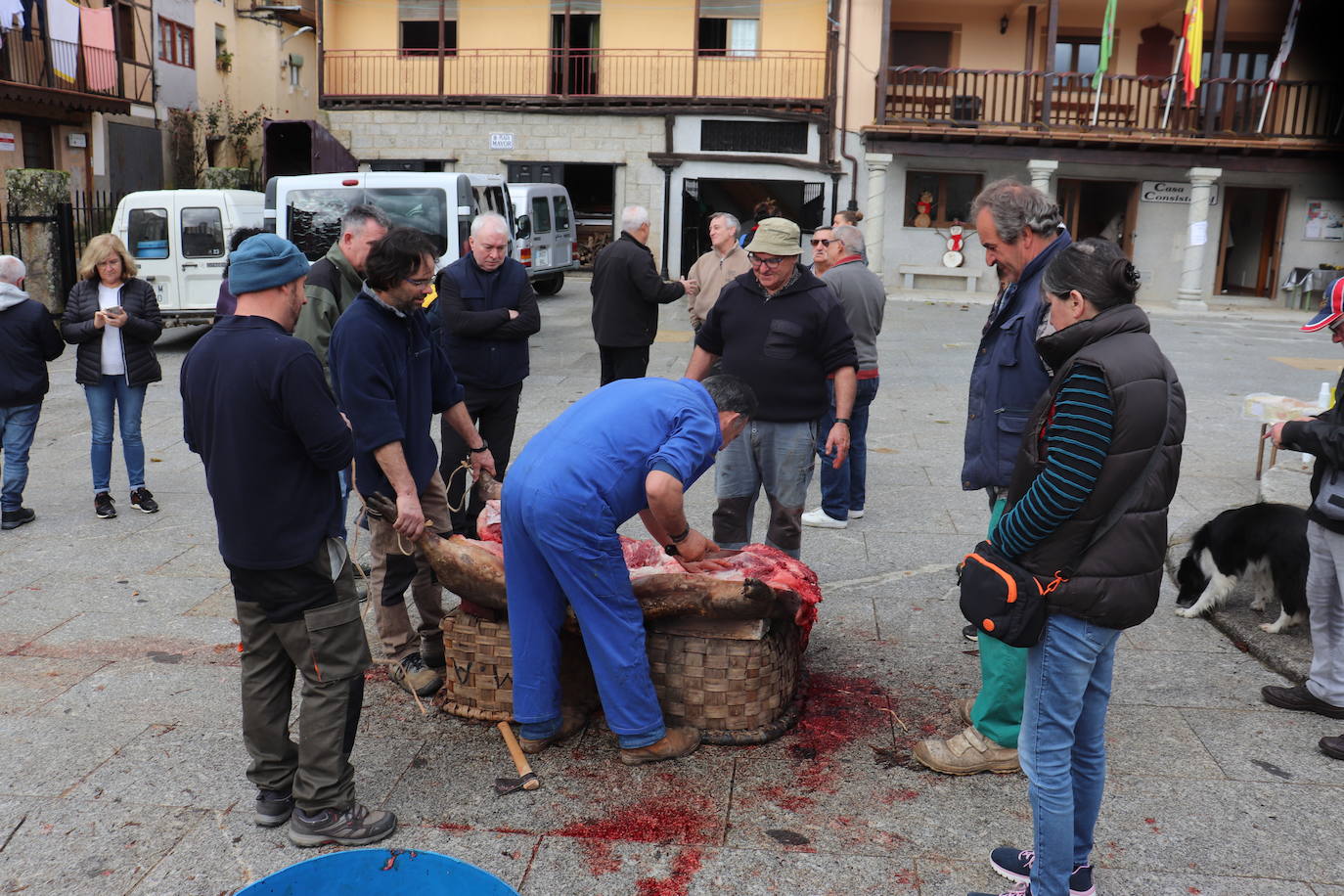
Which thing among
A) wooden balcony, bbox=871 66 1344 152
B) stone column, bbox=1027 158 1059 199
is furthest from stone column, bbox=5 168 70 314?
stone column, bbox=1027 158 1059 199

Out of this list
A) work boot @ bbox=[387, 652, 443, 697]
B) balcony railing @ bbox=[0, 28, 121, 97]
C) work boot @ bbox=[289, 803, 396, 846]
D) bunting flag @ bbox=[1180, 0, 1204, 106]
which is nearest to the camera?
work boot @ bbox=[289, 803, 396, 846]

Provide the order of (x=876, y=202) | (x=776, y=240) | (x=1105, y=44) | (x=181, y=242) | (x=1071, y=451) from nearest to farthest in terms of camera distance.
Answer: (x=1071, y=451)
(x=776, y=240)
(x=181, y=242)
(x=1105, y=44)
(x=876, y=202)

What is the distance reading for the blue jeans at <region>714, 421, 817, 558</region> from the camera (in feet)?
17.1

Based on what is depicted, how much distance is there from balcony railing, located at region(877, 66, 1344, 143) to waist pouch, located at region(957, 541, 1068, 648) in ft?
69.5

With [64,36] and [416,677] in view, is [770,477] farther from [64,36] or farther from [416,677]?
[64,36]

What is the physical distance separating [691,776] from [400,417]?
179cm

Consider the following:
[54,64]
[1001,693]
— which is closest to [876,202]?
[54,64]

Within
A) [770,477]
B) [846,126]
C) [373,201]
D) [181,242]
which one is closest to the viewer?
[770,477]

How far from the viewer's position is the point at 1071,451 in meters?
2.82

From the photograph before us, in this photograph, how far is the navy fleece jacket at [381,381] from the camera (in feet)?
13.8

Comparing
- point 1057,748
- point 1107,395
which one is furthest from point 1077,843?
point 1107,395

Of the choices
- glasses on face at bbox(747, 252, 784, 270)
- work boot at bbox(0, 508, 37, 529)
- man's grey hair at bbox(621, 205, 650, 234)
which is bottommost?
work boot at bbox(0, 508, 37, 529)

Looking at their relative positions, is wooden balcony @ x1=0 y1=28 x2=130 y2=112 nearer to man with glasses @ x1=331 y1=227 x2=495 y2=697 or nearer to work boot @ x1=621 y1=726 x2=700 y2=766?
man with glasses @ x1=331 y1=227 x2=495 y2=697

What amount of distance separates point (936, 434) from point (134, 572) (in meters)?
6.35
